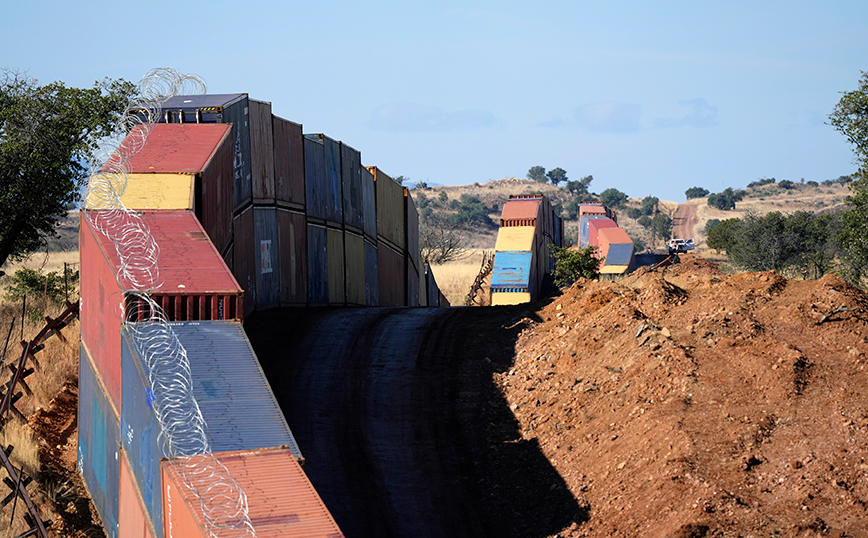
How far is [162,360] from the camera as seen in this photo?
38.4 feet

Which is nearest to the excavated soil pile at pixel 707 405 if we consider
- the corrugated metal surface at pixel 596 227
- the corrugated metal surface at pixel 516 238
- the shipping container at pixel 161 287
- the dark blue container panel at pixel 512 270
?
the shipping container at pixel 161 287

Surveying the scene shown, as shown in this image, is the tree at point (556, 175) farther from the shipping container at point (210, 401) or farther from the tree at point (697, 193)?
the shipping container at point (210, 401)

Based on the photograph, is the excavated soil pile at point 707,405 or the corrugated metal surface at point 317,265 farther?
the corrugated metal surface at point 317,265

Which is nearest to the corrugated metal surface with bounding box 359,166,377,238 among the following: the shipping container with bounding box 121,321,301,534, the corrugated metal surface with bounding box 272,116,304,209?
the corrugated metal surface with bounding box 272,116,304,209

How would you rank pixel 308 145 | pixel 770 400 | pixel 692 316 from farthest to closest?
pixel 308 145
pixel 692 316
pixel 770 400

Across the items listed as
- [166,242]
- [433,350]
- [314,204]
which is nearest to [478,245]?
[314,204]

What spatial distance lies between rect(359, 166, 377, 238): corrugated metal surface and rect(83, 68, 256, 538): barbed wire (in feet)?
60.4

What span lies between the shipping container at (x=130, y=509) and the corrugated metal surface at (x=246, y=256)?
9.45 metres

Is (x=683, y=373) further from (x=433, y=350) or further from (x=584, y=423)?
(x=433, y=350)

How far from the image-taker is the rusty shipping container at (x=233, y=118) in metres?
22.1

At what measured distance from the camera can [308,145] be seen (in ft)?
97.2

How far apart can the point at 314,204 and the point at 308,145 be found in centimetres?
219

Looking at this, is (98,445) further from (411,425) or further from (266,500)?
(266,500)

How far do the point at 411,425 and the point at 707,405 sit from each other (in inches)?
251
